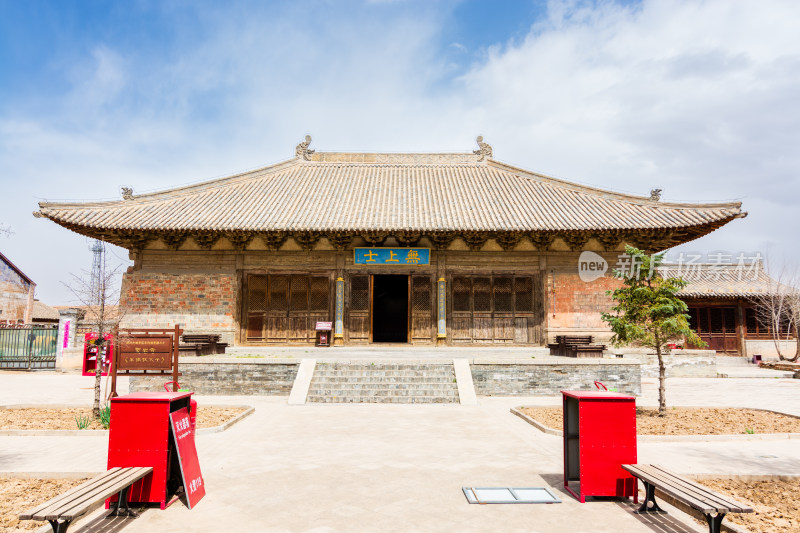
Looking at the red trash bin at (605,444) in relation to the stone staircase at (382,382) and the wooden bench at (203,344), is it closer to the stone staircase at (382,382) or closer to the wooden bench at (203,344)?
the stone staircase at (382,382)

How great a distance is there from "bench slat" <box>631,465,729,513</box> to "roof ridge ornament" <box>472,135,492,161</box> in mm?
17936

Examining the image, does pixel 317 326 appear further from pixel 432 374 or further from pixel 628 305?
pixel 628 305

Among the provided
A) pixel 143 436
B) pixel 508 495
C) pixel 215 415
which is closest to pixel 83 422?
pixel 215 415

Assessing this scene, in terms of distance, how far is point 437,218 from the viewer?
16094mm

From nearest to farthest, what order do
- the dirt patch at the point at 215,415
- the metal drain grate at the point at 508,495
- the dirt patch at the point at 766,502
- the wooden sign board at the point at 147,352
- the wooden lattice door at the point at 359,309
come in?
the dirt patch at the point at 766,502 → the metal drain grate at the point at 508,495 → the dirt patch at the point at 215,415 → the wooden sign board at the point at 147,352 → the wooden lattice door at the point at 359,309

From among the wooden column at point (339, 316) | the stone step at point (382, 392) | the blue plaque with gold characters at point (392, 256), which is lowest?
the stone step at point (382, 392)

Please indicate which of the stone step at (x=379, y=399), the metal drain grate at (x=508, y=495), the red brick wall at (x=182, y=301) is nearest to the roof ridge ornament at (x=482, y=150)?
the red brick wall at (x=182, y=301)

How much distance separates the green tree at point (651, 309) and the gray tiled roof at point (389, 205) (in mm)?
6260

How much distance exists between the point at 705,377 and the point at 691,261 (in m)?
11.4

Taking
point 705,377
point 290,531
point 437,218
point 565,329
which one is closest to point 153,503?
point 290,531

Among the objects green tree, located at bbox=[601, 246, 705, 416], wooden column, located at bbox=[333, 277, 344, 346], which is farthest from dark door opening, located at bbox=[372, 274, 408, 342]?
green tree, located at bbox=[601, 246, 705, 416]

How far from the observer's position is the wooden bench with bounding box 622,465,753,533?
3.43 metres

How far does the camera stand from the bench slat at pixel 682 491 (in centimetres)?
344

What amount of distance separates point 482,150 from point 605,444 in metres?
18.0
